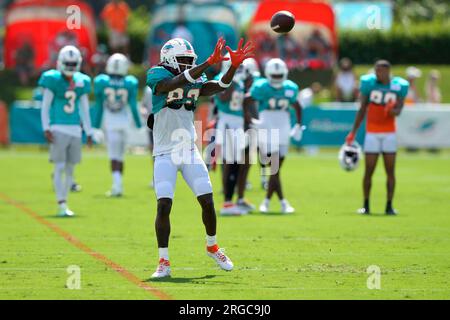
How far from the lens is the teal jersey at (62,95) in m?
14.7

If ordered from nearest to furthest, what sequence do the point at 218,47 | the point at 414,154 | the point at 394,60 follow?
the point at 218,47, the point at 414,154, the point at 394,60

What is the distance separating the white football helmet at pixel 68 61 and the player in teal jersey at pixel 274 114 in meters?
2.44

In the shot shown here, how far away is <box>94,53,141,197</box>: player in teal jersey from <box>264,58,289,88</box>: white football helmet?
9.91 feet

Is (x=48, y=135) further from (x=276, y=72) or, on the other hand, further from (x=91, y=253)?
(x=91, y=253)

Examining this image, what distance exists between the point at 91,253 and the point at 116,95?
7.03 m

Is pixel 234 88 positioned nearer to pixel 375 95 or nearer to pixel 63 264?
pixel 375 95

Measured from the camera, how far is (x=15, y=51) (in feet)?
110

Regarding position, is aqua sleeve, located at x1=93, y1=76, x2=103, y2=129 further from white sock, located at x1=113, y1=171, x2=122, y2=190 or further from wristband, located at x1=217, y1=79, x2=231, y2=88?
wristband, located at x1=217, y1=79, x2=231, y2=88

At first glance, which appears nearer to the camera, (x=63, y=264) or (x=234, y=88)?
(x=63, y=264)

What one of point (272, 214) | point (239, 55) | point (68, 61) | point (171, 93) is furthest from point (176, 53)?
point (272, 214)

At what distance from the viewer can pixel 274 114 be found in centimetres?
1597
